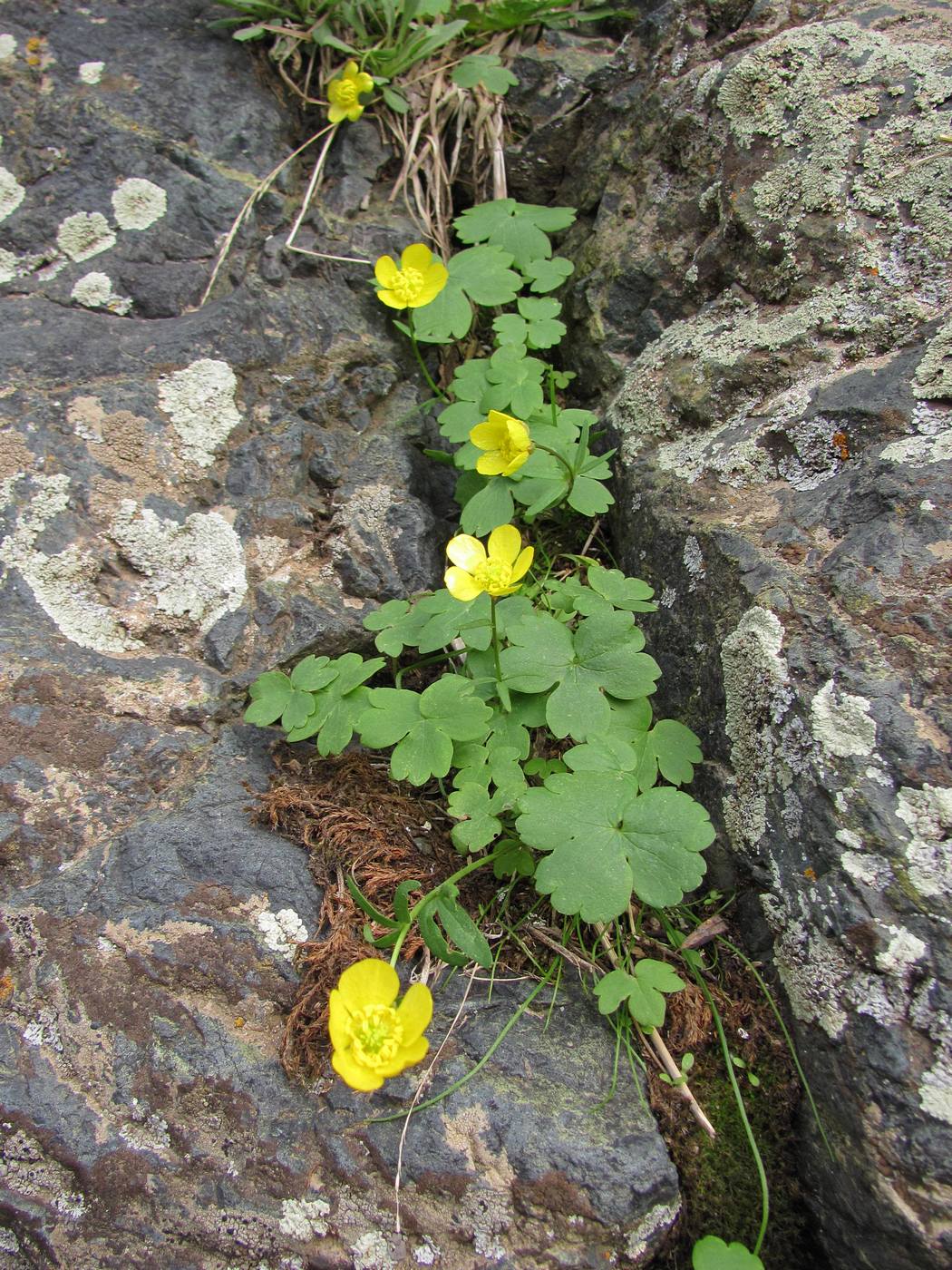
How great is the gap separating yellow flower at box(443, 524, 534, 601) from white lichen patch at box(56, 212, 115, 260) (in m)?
1.69

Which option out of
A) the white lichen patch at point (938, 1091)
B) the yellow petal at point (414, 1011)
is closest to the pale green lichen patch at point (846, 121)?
the white lichen patch at point (938, 1091)

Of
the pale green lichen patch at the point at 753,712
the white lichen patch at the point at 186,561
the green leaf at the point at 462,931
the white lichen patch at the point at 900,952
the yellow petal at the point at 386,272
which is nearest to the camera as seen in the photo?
the white lichen patch at the point at 900,952

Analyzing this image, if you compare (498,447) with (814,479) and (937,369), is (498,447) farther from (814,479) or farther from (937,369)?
(937,369)

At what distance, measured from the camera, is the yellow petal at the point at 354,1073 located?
4.94ft

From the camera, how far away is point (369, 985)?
5.47 ft

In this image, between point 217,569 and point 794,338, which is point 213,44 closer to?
point 217,569

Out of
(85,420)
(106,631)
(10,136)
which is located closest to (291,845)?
(106,631)

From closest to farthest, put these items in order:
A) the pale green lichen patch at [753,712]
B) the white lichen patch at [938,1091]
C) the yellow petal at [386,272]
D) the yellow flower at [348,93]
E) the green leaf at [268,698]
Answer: the white lichen patch at [938,1091], the pale green lichen patch at [753,712], the green leaf at [268,698], the yellow petal at [386,272], the yellow flower at [348,93]

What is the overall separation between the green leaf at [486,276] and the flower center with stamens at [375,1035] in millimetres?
2157

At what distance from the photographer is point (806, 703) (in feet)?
6.08

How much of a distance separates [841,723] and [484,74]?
2.73 meters

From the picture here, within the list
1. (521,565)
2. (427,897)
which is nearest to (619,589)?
(521,565)

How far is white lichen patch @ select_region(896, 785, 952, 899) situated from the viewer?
1586 millimetres

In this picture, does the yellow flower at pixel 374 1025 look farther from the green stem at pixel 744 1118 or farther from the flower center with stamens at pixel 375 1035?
the green stem at pixel 744 1118
